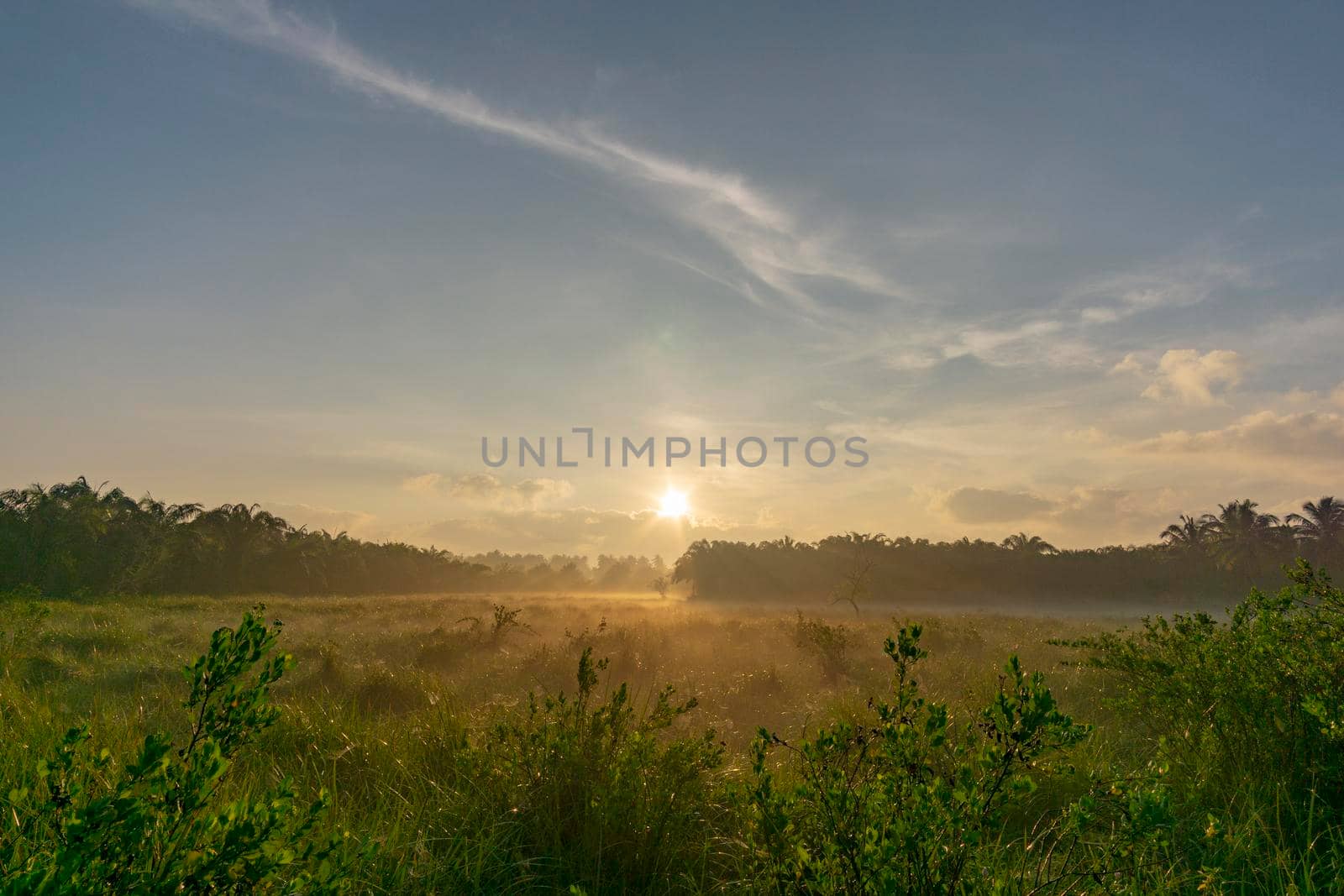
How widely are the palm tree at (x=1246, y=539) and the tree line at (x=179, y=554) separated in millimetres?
59229

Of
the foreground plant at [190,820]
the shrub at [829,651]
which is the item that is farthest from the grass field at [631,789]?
the shrub at [829,651]

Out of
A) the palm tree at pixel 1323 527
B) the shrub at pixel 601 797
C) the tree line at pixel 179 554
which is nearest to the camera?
the shrub at pixel 601 797

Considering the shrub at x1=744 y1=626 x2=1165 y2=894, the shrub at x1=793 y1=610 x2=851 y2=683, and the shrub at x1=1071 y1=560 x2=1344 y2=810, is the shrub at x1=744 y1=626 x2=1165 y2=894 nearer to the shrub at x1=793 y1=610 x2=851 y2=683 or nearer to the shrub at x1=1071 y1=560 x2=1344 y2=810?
the shrub at x1=1071 y1=560 x2=1344 y2=810

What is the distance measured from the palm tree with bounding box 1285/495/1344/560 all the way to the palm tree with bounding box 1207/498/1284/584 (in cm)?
167

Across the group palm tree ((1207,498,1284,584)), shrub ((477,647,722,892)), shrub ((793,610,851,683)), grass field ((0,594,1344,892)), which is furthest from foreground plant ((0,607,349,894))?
palm tree ((1207,498,1284,584))

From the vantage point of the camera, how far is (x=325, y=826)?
4051mm

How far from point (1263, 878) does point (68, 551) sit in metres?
43.4

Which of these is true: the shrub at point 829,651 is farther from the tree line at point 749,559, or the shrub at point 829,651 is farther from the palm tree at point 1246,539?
the palm tree at point 1246,539

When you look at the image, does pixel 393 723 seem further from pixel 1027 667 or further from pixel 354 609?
pixel 354 609

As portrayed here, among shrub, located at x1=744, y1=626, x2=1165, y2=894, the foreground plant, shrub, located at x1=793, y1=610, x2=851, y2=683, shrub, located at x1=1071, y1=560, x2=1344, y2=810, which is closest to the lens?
the foreground plant

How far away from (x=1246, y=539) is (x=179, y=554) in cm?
6967

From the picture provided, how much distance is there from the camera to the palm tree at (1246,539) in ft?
166

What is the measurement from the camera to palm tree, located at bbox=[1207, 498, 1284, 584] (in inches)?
1989

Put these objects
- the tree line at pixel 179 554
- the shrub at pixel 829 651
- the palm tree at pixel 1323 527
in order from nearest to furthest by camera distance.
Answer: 1. the shrub at pixel 829 651
2. the tree line at pixel 179 554
3. the palm tree at pixel 1323 527
